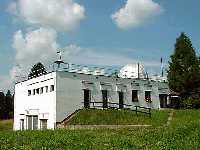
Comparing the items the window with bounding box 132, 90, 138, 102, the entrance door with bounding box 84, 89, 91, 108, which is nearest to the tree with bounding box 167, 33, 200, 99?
the window with bounding box 132, 90, 138, 102

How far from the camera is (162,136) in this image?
72.8 feet

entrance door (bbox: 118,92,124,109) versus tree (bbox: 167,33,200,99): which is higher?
tree (bbox: 167,33,200,99)

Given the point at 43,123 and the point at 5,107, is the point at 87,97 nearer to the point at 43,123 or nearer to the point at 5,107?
the point at 43,123

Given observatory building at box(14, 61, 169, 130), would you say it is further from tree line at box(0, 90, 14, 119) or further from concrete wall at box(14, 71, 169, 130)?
tree line at box(0, 90, 14, 119)

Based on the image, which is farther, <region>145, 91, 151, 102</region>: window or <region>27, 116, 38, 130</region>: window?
<region>145, 91, 151, 102</region>: window

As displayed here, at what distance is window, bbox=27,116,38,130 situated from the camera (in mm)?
54781

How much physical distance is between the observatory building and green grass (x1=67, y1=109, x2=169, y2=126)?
298 cm

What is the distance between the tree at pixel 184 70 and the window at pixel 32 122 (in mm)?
19676

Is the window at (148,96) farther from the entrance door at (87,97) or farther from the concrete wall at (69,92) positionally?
the entrance door at (87,97)

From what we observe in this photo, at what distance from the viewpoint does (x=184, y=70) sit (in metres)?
56.6

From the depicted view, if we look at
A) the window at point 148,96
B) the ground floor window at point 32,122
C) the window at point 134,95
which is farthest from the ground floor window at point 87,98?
the window at point 148,96

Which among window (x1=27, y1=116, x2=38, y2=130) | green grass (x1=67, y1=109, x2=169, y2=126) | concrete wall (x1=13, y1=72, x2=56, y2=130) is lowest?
window (x1=27, y1=116, x2=38, y2=130)

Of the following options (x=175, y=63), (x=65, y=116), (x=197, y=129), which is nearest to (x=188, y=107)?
(x=175, y=63)

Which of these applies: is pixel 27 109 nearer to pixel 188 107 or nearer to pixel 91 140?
pixel 188 107
